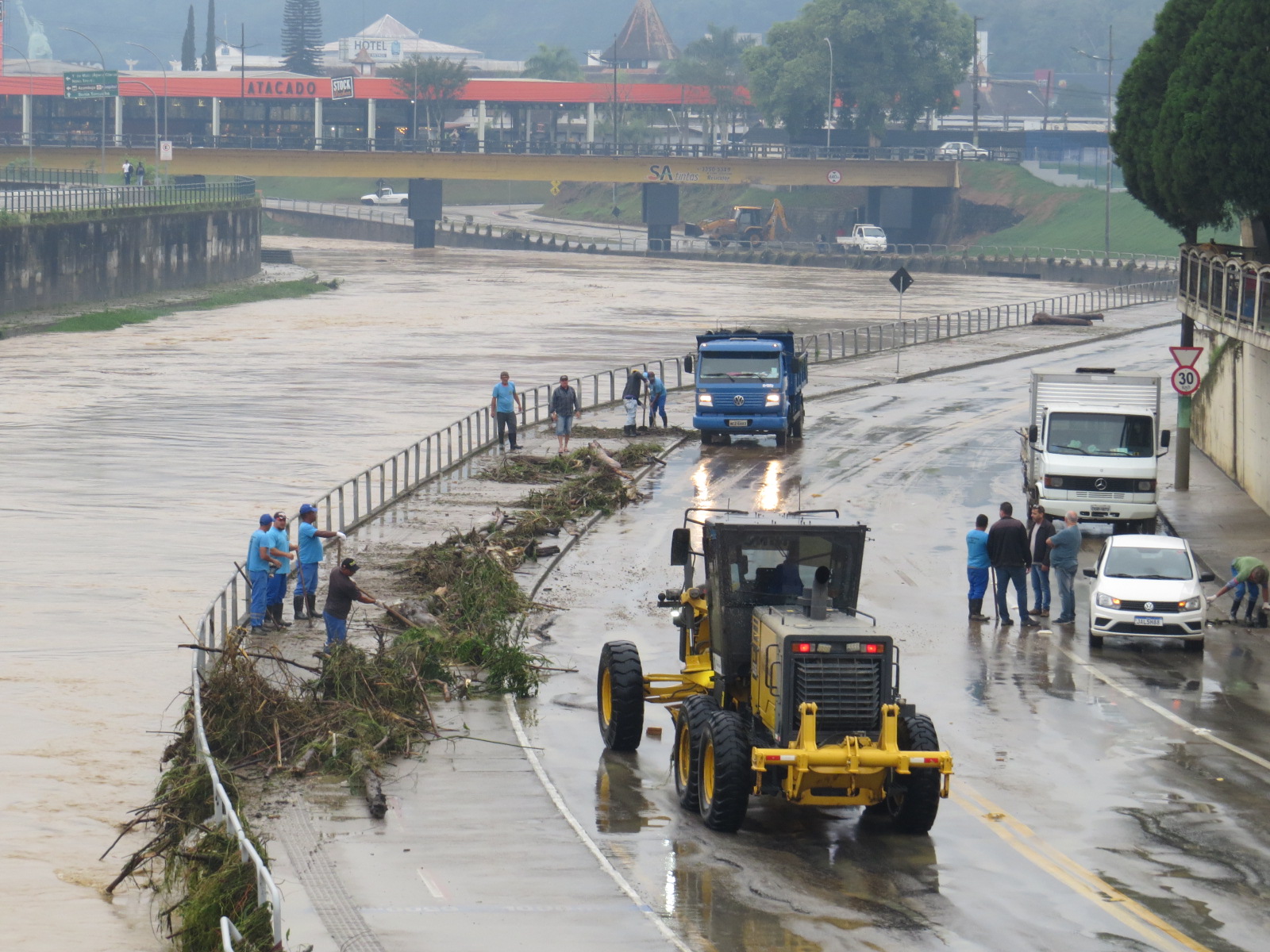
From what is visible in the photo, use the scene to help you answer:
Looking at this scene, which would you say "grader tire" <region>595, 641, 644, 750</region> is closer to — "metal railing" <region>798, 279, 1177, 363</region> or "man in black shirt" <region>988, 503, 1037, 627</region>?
"man in black shirt" <region>988, 503, 1037, 627</region>

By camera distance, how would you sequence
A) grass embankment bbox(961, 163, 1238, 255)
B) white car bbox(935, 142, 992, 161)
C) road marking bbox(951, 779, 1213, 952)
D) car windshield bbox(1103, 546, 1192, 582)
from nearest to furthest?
1. road marking bbox(951, 779, 1213, 952)
2. car windshield bbox(1103, 546, 1192, 582)
3. grass embankment bbox(961, 163, 1238, 255)
4. white car bbox(935, 142, 992, 161)

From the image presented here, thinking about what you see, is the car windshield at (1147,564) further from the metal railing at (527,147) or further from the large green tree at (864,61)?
the large green tree at (864,61)

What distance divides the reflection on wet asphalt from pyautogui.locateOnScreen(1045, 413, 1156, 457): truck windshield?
6.49 ft

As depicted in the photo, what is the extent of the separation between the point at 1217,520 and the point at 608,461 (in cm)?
1212

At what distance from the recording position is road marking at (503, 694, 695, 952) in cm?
1294

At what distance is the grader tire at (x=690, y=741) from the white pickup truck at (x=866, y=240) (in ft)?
356

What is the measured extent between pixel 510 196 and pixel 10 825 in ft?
552

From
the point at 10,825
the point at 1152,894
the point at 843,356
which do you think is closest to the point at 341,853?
the point at 10,825

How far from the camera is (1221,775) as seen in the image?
17.3m

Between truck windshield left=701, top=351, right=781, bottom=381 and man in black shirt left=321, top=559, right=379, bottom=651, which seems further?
truck windshield left=701, top=351, right=781, bottom=381

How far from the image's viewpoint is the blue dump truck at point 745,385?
3978 centimetres

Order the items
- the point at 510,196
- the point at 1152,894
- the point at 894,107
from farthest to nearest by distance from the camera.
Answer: the point at 510,196, the point at 894,107, the point at 1152,894

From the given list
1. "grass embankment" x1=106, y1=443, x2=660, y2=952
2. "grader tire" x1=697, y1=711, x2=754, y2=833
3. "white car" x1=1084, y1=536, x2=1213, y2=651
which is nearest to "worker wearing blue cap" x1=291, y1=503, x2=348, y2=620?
"grass embankment" x1=106, y1=443, x2=660, y2=952

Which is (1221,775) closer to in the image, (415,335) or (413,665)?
(413,665)
